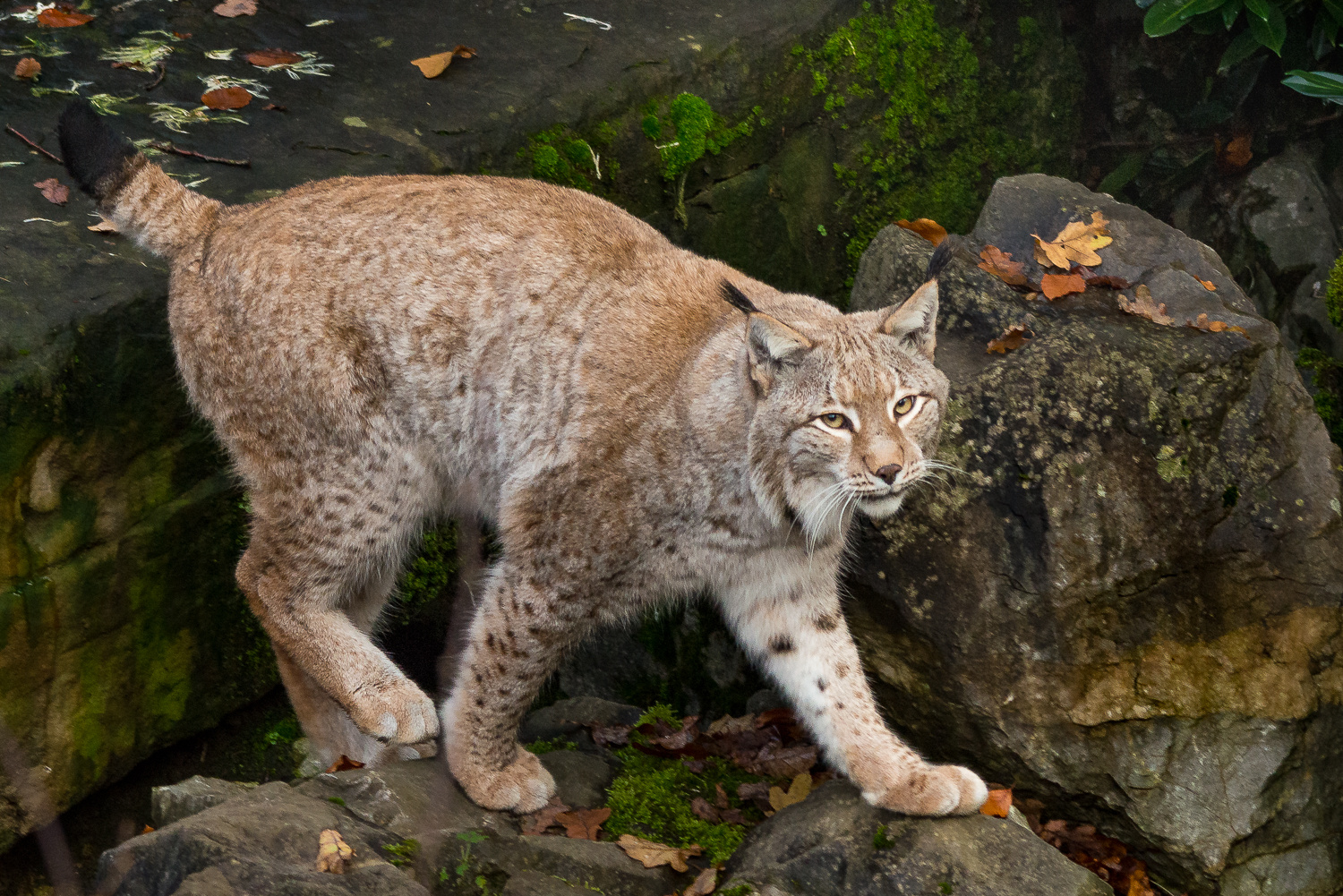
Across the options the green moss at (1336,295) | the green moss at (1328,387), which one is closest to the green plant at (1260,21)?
the green moss at (1336,295)

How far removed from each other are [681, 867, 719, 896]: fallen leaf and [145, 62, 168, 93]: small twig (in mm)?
4162

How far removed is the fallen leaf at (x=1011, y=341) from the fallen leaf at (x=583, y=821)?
2115 millimetres

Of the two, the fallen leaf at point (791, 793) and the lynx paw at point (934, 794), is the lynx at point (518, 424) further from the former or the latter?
the fallen leaf at point (791, 793)

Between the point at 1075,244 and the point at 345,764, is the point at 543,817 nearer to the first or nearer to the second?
the point at 345,764

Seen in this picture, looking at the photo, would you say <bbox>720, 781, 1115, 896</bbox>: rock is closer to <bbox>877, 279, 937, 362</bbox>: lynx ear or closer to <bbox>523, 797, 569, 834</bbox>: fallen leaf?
<bbox>523, 797, 569, 834</bbox>: fallen leaf

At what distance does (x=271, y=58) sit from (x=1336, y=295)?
4955mm

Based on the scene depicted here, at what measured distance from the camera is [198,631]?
4590 millimetres

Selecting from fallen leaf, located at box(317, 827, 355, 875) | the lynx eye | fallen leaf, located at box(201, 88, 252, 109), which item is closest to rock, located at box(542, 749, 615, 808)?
fallen leaf, located at box(317, 827, 355, 875)

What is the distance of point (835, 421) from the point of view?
339cm

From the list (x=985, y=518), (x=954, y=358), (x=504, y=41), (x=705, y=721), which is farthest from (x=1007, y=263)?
(x=504, y=41)

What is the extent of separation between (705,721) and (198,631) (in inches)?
79.3

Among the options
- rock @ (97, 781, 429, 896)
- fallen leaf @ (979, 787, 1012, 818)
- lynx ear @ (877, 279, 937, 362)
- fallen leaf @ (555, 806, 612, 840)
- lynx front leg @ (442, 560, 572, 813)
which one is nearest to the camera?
rock @ (97, 781, 429, 896)

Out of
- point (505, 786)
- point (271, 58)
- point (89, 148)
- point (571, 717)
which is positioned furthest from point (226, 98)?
point (505, 786)

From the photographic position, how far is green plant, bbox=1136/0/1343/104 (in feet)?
18.7
